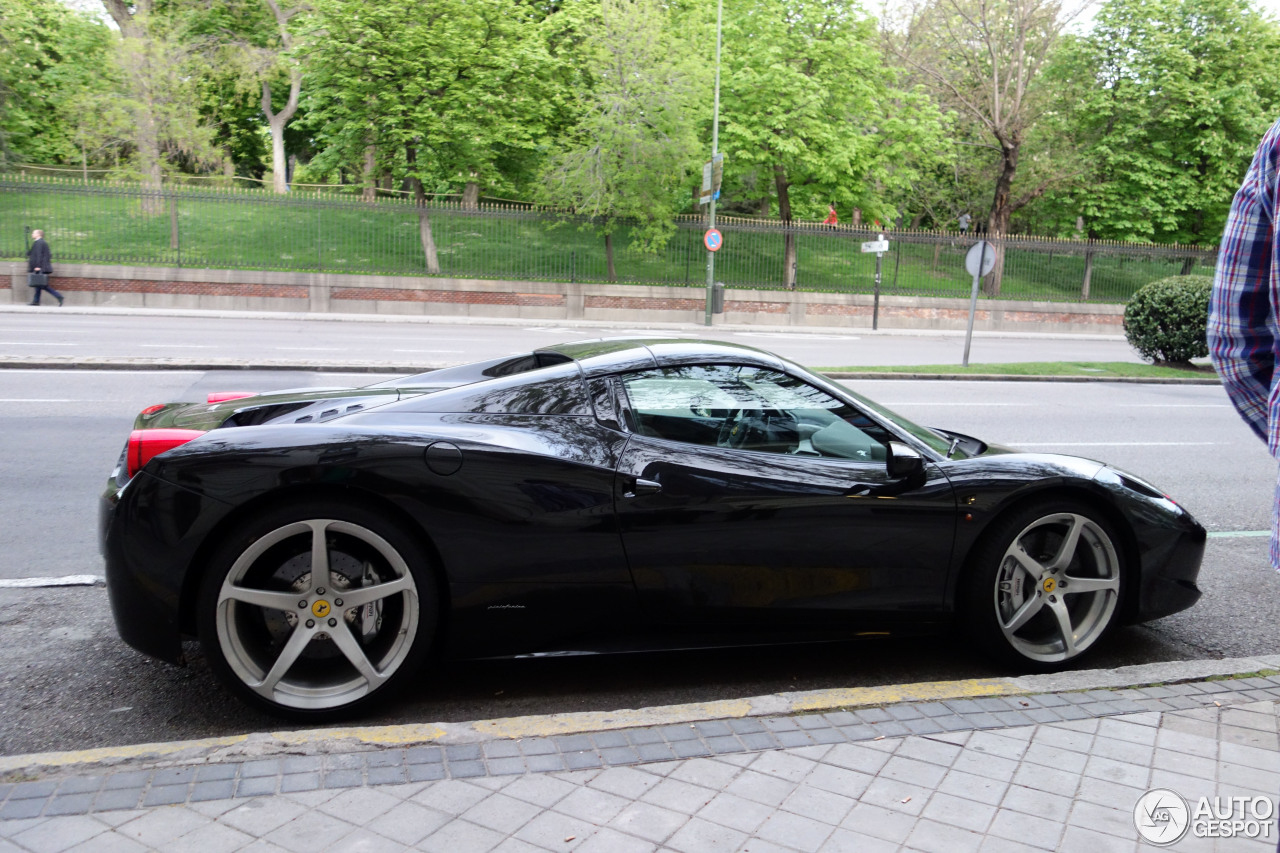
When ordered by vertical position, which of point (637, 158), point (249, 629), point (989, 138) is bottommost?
point (249, 629)

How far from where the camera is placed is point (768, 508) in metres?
3.88

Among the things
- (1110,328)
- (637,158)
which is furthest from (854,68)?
(1110,328)

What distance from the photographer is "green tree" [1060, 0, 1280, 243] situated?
37.8 m

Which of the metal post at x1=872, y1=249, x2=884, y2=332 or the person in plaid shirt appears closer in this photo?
the person in plaid shirt

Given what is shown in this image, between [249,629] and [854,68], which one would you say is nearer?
[249,629]

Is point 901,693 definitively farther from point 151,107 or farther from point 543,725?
point 151,107

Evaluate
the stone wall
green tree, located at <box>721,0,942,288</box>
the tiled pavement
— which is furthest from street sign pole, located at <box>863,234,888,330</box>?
the tiled pavement

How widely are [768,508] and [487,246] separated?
2728cm

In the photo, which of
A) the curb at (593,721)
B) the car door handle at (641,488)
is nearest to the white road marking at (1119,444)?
the curb at (593,721)

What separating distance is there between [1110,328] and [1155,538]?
34920 millimetres

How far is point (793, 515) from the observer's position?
3908 millimetres

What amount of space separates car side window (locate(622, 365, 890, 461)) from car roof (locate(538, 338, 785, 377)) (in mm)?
46

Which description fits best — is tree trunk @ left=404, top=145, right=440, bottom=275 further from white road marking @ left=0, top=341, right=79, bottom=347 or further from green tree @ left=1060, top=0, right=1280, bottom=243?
green tree @ left=1060, top=0, right=1280, bottom=243

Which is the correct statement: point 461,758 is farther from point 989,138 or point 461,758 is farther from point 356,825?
point 989,138
